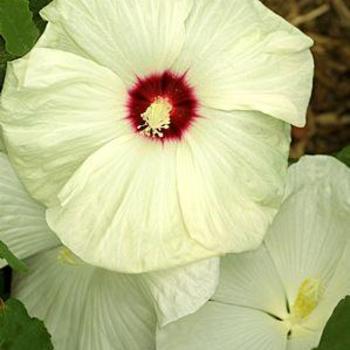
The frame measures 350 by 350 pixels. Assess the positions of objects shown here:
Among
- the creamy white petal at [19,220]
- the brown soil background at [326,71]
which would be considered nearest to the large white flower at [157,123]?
the creamy white petal at [19,220]

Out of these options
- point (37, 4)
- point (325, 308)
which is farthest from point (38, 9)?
point (325, 308)

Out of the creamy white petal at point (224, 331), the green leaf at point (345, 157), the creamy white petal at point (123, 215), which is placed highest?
the creamy white petal at point (123, 215)

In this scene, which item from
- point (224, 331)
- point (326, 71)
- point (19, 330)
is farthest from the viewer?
point (326, 71)

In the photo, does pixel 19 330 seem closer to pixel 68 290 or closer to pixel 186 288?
pixel 68 290

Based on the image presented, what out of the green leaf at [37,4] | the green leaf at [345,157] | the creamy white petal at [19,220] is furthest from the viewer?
the green leaf at [345,157]

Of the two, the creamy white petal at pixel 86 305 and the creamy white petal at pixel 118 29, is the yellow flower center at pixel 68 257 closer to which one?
the creamy white petal at pixel 86 305

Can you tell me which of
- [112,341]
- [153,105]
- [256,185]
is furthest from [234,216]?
[112,341]

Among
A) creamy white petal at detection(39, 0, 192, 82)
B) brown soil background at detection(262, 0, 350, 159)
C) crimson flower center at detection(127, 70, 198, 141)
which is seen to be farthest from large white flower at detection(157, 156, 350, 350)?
brown soil background at detection(262, 0, 350, 159)
